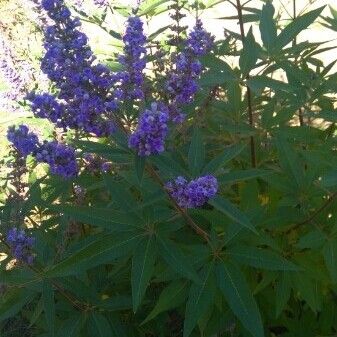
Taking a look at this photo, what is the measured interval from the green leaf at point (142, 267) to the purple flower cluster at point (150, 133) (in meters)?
0.47

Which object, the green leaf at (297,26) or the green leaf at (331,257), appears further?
the green leaf at (297,26)

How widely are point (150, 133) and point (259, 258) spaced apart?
2.38 ft

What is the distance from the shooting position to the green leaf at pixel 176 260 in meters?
1.82

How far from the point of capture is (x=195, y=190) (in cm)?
160

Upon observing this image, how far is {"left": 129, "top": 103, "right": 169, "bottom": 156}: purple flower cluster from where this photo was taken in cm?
149

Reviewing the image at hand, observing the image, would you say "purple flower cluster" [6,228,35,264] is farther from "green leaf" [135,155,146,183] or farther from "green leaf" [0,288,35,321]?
"green leaf" [135,155,146,183]

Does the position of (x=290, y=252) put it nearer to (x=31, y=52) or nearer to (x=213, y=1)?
(x=213, y=1)

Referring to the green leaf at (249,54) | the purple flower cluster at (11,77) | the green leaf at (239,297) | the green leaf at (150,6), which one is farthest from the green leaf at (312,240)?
the purple flower cluster at (11,77)

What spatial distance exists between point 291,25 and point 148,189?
962mm

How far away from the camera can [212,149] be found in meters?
2.67

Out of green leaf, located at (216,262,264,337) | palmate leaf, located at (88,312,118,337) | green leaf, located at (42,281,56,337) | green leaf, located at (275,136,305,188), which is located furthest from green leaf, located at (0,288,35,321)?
green leaf, located at (275,136,305,188)

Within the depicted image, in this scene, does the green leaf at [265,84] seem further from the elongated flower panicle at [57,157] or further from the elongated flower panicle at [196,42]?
the elongated flower panicle at [57,157]

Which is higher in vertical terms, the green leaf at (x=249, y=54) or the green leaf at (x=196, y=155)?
the green leaf at (x=249, y=54)

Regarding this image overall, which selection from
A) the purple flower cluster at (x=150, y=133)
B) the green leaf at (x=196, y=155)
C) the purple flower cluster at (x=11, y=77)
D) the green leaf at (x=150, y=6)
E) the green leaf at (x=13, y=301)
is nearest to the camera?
the purple flower cluster at (x=150, y=133)
